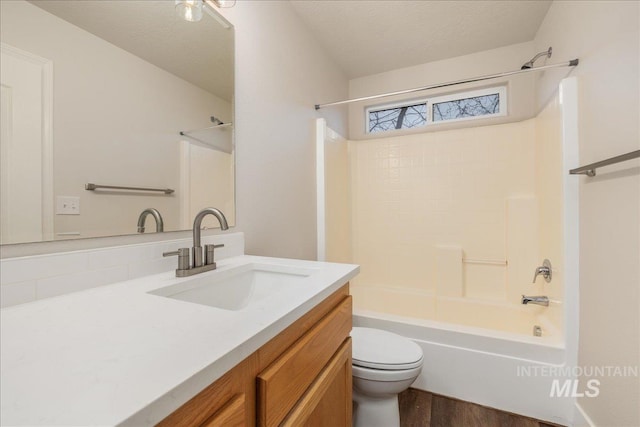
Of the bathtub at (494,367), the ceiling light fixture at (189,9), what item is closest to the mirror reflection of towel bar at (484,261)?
the bathtub at (494,367)

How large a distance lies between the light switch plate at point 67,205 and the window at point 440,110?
2.53 meters

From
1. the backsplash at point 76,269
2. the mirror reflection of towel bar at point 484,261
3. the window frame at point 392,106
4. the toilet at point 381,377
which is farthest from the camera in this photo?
the window frame at point 392,106

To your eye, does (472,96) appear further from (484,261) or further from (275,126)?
(275,126)

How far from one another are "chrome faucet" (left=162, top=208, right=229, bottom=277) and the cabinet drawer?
0.46m

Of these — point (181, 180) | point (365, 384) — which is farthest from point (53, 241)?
point (365, 384)

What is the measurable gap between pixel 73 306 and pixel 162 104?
710mm

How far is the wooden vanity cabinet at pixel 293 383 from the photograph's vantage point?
0.44 meters

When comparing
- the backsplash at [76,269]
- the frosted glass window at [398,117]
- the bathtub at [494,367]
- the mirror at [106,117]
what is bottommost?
the bathtub at [494,367]

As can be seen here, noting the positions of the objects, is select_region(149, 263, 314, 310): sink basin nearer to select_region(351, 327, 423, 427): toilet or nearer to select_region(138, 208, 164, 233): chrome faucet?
select_region(138, 208, 164, 233): chrome faucet

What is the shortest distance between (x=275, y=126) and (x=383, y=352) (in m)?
1.33

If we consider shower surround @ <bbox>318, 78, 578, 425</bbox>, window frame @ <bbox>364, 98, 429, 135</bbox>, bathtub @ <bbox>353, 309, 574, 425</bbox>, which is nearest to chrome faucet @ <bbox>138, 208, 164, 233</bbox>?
shower surround @ <bbox>318, 78, 578, 425</bbox>

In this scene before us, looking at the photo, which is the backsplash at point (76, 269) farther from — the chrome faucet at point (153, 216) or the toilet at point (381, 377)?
the toilet at point (381, 377)

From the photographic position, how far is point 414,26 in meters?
1.99

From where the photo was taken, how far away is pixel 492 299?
225cm
